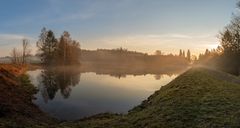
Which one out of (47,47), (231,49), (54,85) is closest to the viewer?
(54,85)

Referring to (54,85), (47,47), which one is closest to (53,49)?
(47,47)

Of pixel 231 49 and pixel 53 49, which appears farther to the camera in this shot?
pixel 53 49

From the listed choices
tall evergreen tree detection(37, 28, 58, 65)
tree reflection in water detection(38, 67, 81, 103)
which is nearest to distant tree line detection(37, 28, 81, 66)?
tall evergreen tree detection(37, 28, 58, 65)

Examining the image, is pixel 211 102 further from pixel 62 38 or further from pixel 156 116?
pixel 62 38

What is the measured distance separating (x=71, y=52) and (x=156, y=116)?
4823 inches

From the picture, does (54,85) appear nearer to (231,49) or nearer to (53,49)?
(231,49)

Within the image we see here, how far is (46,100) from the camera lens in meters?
36.2

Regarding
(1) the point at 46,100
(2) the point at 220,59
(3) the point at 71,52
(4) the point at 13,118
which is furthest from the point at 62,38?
(4) the point at 13,118

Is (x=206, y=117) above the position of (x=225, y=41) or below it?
below

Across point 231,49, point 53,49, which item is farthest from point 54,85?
point 53,49

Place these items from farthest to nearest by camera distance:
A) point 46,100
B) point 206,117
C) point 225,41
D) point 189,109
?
point 225,41
point 46,100
point 189,109
point 206,117

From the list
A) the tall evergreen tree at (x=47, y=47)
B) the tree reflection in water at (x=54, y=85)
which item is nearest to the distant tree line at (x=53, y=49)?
the tall evergreen tree at (x=47, y=47)

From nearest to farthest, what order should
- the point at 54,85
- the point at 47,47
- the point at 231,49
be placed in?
the point at 54,85, the point at 231,49, the point at 47,47

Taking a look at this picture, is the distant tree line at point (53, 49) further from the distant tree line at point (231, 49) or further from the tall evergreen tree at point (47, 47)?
the distant tree line at point (231, 49)
